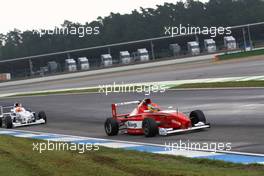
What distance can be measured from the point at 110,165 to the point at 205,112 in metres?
10.6

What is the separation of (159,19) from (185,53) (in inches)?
1464

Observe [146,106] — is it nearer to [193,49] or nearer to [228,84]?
[228,84]

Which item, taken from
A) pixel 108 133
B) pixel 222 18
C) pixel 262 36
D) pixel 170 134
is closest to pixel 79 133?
pixel 108 133

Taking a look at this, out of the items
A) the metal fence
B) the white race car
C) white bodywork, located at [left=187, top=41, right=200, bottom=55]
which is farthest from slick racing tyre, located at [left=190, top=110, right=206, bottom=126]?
white bodywork, located at [left=187, top=41, right=200, bottom=55]

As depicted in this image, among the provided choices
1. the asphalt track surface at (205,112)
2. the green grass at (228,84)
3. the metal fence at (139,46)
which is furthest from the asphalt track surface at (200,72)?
the metal fence at (139,46)

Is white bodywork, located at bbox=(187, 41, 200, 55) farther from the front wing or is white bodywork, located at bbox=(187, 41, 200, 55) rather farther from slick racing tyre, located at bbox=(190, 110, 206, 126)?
the front wing

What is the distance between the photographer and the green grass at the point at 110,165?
9.20 metres

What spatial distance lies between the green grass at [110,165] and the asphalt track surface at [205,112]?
5.83ft

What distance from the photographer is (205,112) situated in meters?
20.5

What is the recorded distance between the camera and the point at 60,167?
33.0ft

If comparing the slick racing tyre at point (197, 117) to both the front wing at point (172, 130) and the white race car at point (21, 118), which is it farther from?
the white race car at point (21, 118)

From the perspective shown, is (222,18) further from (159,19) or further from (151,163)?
(151,163)

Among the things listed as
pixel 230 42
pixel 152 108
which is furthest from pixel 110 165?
pixel 230 42

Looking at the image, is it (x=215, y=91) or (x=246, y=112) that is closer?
(x=246, y=112)
